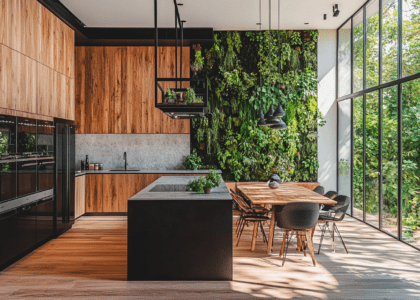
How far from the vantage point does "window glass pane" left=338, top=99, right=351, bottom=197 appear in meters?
7.16

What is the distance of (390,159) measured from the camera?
5496 mm

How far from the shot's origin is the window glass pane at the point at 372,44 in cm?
596

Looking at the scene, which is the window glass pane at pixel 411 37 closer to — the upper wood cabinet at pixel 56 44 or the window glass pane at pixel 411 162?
the window glass pane at pixel 411 162

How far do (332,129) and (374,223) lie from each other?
248 centimetres

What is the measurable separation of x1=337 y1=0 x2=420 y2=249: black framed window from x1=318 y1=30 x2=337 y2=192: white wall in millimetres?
150

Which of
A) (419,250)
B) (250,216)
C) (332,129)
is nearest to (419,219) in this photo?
(419,250)

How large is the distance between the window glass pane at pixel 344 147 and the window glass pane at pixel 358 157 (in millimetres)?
242

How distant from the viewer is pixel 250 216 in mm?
4926

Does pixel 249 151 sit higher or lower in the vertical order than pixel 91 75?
lower

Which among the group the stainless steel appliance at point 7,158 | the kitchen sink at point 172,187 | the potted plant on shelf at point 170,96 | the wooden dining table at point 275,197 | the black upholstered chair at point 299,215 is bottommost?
the black upholstered chair at point 299,215

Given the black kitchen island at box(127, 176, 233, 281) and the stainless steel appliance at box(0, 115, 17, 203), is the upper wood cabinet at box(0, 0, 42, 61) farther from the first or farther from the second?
the black kitchen island at box(127, 176, 233, 281)

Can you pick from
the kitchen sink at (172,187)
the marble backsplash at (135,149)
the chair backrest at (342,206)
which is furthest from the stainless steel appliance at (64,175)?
the chair backrest at (342,206)

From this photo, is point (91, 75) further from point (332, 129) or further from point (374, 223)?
point (374, 223)

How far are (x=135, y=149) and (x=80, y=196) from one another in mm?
1717
